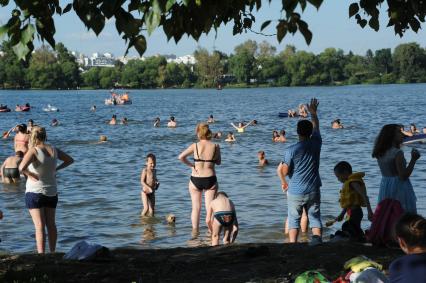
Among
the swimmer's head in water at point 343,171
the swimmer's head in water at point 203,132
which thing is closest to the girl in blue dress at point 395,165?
the swimmer's head in water at point 343,171

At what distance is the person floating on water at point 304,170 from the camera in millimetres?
8227

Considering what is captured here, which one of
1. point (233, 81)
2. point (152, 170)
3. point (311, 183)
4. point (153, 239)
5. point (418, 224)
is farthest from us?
point (233, 81)

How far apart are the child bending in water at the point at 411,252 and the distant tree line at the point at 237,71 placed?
503 feet

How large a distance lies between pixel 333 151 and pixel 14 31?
984 inches

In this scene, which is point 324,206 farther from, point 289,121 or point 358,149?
point 289,121

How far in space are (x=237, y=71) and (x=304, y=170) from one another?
6215 inches

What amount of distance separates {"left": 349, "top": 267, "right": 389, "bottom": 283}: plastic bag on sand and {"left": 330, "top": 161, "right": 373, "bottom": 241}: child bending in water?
260cm

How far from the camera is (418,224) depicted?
4.80 meters

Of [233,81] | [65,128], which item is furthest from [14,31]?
[233,81]

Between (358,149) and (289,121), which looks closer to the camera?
(358,149)

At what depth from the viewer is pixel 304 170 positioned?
8.25 meters

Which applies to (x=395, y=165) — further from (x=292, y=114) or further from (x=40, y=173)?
(x=292, y=114)

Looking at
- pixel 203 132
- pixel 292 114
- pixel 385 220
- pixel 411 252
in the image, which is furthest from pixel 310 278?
pixel 292 114

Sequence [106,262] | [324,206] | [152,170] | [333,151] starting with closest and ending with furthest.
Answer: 1. [106,262]
2. [152,170]
3. [324,206]
4. [333,151]
